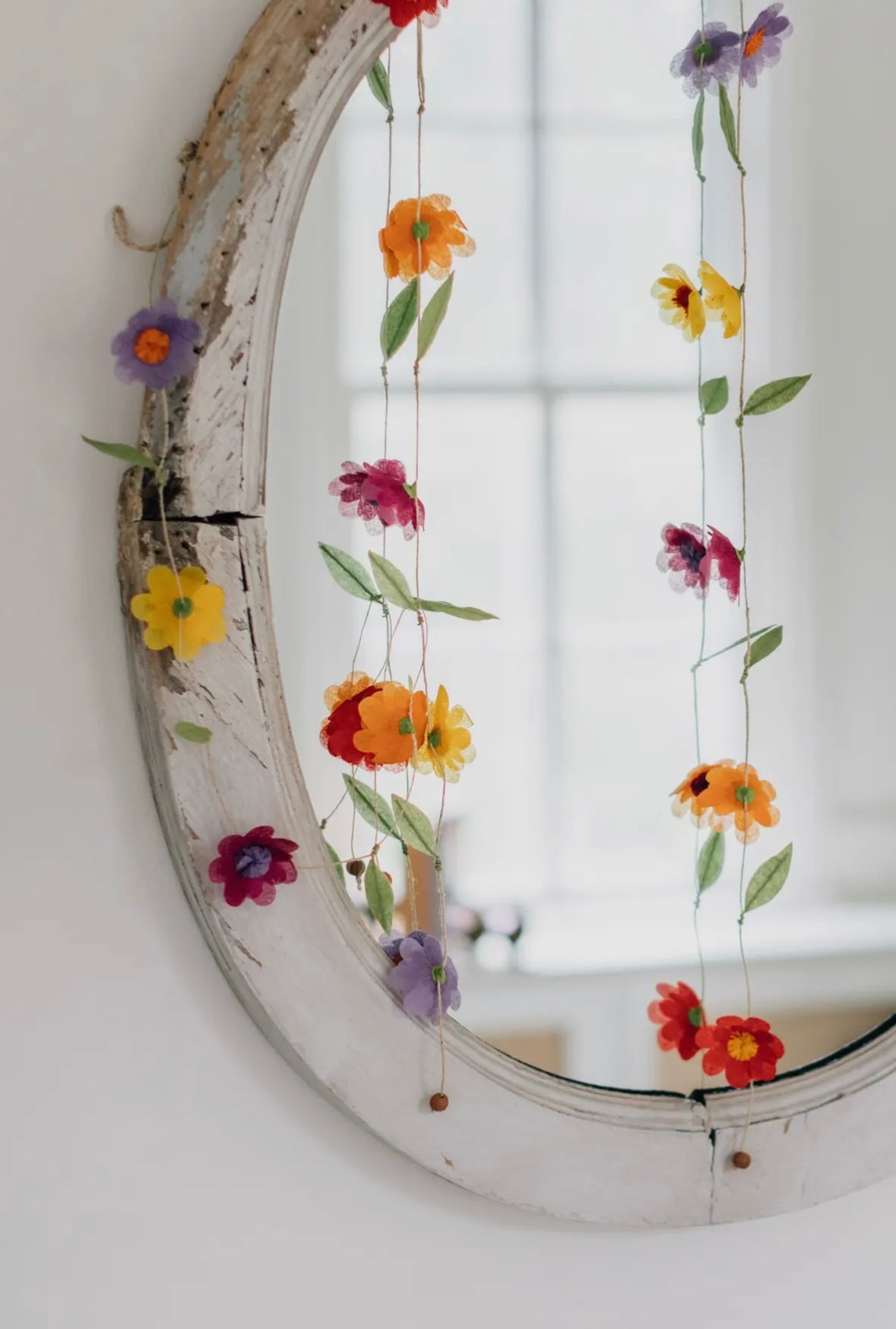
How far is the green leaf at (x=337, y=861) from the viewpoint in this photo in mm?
529

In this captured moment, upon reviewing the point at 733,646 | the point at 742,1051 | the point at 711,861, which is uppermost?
the point at 733,646

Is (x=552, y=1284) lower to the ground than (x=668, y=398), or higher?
lower

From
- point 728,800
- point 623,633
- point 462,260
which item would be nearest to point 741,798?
point 728,800

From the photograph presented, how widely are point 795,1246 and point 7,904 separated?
1.66ft

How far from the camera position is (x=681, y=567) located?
0.60 m

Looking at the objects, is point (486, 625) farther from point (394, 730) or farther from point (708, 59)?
point (708, 59)

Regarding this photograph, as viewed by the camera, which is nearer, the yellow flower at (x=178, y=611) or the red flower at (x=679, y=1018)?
the yellow flower at (x=178, y=611)

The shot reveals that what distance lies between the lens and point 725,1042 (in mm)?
579

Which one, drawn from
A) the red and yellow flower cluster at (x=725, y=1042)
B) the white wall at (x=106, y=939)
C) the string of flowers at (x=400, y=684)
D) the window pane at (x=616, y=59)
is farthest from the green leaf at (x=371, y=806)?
the window pane at (x=616, y=59)

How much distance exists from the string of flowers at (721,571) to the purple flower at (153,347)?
26cm

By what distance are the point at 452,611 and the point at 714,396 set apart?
217 millimetres

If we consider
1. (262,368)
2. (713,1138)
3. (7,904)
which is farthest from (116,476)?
(713,1138)

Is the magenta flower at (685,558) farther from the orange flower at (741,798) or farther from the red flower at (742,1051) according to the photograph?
the red flower at (742,1051)

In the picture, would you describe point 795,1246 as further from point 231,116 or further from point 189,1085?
point 231,116
